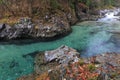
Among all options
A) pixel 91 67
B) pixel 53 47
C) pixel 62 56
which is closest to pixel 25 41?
pixel 53 47

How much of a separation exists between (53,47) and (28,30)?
6.48 metres

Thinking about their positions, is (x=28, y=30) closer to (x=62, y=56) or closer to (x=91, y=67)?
(x=62, y=56)

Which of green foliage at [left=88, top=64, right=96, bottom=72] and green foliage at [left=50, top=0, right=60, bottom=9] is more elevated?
green foliage at [left=50, top=0, right=60, bottom=9]

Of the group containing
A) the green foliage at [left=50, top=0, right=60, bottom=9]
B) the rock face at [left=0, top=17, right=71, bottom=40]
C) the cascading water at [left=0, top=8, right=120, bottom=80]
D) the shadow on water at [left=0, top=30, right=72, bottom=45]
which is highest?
the green foliage at [left=50, top=0, right=60, bottom=9]

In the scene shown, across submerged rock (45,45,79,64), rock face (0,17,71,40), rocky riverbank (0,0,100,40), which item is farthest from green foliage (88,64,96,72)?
rock face (0,17,71,40)

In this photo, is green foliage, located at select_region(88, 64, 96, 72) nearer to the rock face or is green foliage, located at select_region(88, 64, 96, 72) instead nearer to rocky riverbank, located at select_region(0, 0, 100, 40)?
rocky riverbank, located at select_region(0, 0, 100, 40)

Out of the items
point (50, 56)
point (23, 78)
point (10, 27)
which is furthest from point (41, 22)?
point (23, 78)

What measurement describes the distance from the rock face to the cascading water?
2.36 m

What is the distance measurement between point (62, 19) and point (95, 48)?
1220 cm

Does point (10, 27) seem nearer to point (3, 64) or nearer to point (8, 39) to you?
point (8, 39)

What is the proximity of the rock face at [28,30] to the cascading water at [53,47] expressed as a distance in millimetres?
2356

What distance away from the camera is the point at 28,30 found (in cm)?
3212

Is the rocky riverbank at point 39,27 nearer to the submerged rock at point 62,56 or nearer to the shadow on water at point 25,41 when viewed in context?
the shadow on water at point 25,41

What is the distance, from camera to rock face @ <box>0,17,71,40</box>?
31500 millimetres
